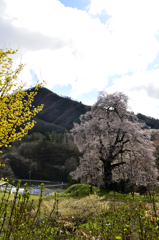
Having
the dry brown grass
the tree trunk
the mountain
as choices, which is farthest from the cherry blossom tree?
the mountain

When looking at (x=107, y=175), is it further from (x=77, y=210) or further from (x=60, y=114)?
(x=60, y=114)

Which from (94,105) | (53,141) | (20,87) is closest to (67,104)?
(53,141)

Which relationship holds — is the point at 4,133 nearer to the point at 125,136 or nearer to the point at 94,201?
the point at 94,201

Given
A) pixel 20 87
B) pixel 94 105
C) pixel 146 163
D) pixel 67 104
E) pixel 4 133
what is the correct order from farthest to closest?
pixel 67 104 → pixel 94 105 → pixel 146 163 → pixel 20 87 → pixel 4 133

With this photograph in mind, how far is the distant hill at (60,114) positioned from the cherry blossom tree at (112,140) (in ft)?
252

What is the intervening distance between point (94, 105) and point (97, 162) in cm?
512

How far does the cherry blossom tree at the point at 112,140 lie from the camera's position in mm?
12781

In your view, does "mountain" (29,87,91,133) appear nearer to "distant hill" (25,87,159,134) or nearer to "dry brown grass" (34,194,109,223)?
"distant hill" (25,87,159,134)

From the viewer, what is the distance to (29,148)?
5522 centimetres

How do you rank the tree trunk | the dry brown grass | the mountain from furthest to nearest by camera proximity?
the mountain → the tree trunk → the dry brown grass

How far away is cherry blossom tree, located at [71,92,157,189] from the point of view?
503 inches

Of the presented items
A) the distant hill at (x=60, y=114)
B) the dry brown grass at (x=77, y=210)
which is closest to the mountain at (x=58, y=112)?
the distant hill at (x=60, y=114)

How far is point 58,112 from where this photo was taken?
127m

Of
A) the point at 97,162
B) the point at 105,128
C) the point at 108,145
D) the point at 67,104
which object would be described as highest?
the point at 67,104
